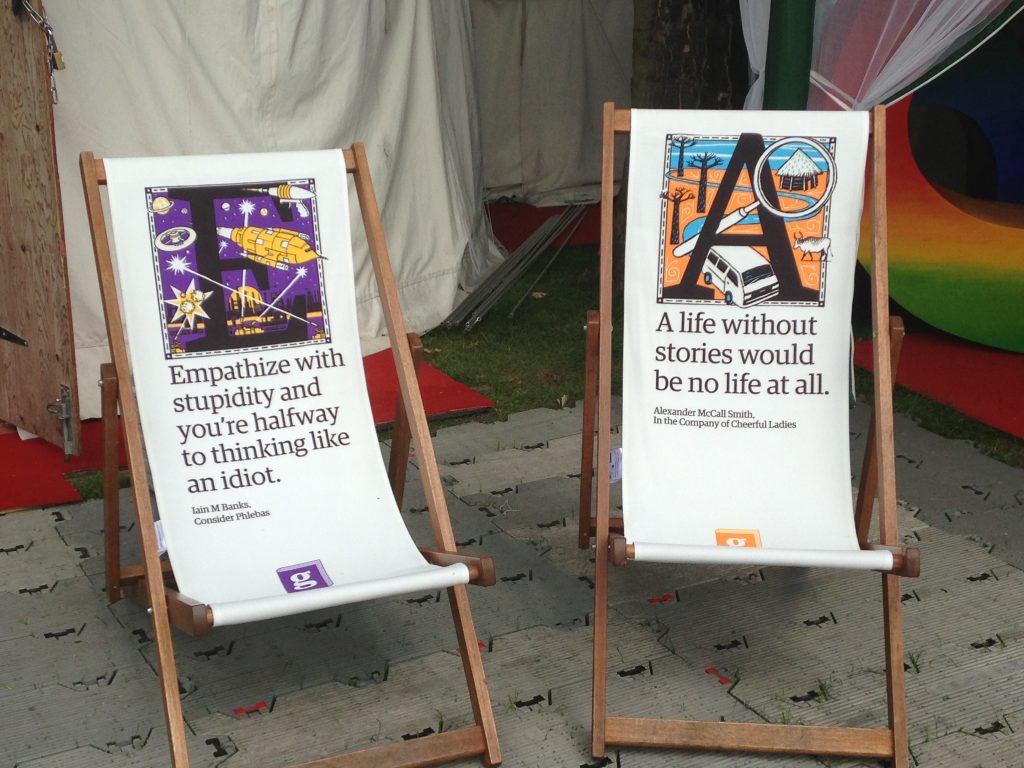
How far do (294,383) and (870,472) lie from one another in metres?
1.50

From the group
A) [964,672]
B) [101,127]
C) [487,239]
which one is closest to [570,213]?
[487,239]

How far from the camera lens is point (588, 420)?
3.24 metres

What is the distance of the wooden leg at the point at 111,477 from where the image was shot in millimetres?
2803

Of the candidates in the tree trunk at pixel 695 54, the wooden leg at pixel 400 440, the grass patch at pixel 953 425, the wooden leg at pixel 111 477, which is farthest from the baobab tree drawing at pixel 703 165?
the tree trunk at pixel 695 54

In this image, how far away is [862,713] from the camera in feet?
9.14

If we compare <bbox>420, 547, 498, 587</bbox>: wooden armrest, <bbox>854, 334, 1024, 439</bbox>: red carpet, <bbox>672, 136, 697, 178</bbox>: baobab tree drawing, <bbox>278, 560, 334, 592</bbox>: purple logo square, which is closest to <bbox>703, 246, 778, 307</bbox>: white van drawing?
<bbox>672, 136, 697, 178</bbox>: baobab tree drawing

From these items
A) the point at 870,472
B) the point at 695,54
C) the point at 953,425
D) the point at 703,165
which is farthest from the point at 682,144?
the point at 695,54

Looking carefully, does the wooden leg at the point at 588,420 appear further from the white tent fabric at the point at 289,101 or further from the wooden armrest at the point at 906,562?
the white tent fabric at the point at 289,101

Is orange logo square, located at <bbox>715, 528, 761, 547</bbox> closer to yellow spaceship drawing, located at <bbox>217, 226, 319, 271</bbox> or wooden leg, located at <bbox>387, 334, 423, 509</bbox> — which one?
wooden leg, located at <bbox>387, 334, 423, 509</bbox>

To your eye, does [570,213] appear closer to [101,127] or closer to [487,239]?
[487,239]

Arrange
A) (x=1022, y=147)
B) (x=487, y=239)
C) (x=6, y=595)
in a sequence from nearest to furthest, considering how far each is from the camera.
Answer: (x=6, y=595) → (x=1022, y=147) → (x=487, y=239)

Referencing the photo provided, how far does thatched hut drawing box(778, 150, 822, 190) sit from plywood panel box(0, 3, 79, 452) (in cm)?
250

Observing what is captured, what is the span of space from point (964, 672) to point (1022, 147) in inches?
148

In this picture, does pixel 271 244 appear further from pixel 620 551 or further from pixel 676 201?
pixel 620 551
